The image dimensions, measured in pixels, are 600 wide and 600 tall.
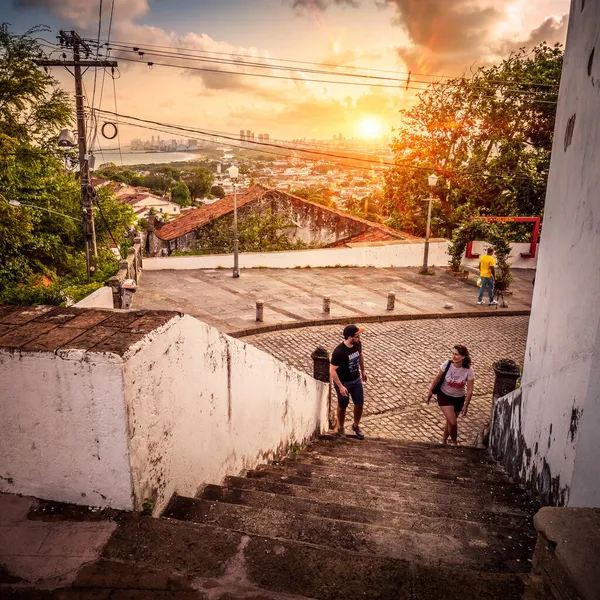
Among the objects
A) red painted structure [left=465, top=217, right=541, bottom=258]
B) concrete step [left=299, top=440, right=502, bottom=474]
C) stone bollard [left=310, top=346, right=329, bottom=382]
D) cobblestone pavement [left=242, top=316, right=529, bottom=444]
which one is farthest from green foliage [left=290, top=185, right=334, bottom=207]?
concrete step [left=299, top=440, right=502, bottom=474]

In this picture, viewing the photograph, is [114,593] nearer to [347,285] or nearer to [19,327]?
[19,327]

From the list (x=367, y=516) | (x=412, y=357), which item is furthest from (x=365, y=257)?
(x=367, y=516)

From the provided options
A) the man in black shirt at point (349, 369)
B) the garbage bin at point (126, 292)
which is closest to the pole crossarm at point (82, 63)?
the garbage bin at point (126, 292)

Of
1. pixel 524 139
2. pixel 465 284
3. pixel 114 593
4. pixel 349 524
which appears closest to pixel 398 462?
pixel 349 524

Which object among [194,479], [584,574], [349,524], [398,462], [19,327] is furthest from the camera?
Answer: [398,462]

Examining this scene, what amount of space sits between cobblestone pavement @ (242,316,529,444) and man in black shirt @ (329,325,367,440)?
139 centimetres

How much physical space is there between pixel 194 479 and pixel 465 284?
16.0 meters

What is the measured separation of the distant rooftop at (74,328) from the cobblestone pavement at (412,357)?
5.80 metres

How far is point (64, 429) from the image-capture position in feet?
6.42

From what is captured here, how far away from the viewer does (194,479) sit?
2.79 metres

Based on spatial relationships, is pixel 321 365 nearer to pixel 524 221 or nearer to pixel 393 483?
pixel 393 483

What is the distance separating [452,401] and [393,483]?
2.45m

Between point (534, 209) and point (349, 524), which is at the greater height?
point (534, 209)

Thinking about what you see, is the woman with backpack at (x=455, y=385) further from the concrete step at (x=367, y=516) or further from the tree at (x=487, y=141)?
the tree at (x=487, y=141)
